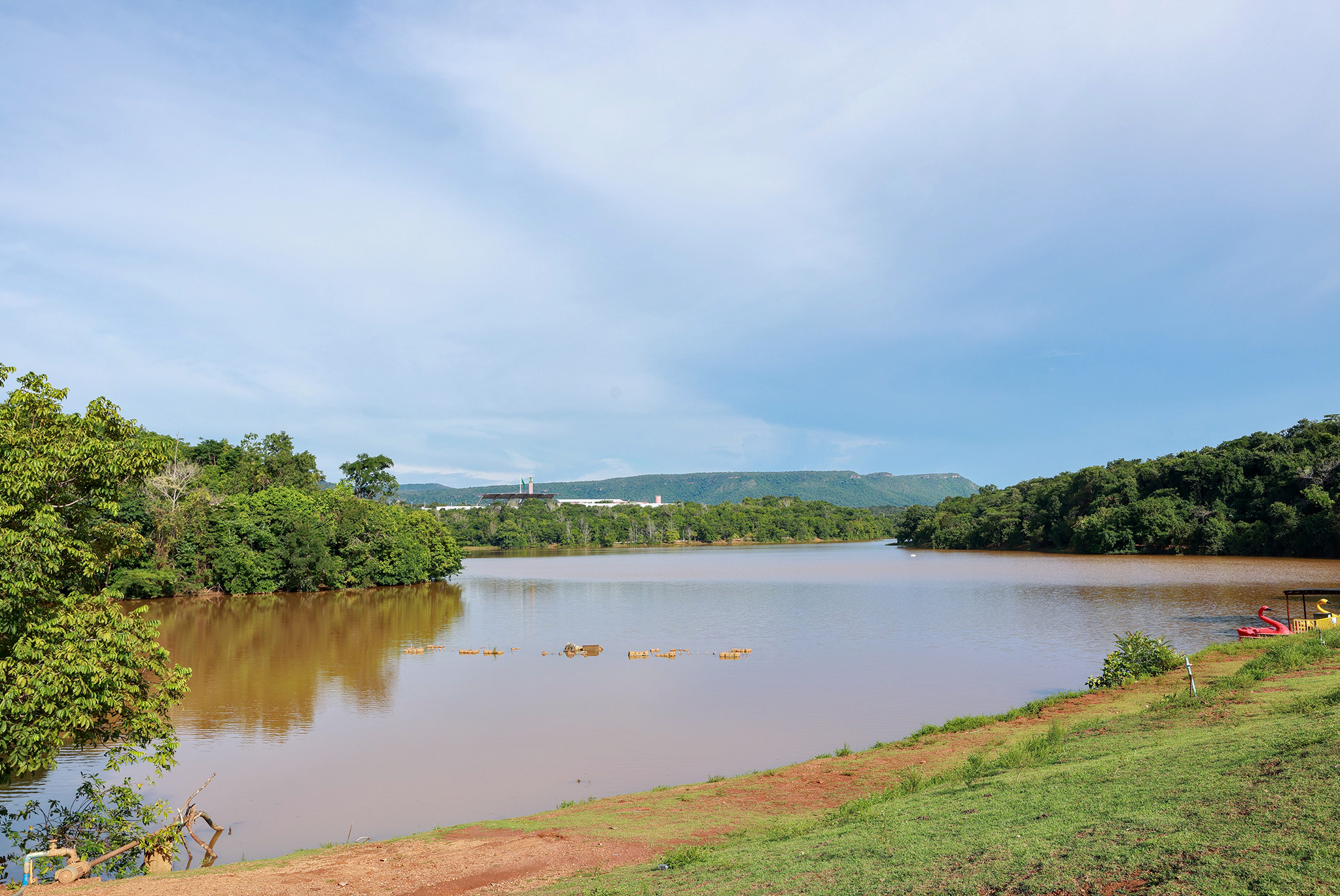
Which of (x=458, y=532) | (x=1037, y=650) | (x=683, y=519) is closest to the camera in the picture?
(x=1037, y=650)

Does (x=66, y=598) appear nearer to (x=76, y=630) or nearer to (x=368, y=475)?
(x=76, y=630)

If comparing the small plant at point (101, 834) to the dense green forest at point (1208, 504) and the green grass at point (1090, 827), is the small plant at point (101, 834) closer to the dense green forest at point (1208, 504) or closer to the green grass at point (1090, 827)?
the green grass at point (1090, 827)

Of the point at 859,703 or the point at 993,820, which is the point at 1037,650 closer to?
the point at 859,703

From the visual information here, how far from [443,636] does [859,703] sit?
2143 centimetres

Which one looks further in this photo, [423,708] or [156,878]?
[423,708]

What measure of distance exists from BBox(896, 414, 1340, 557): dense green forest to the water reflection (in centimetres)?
6538

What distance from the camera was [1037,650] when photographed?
26984 mm

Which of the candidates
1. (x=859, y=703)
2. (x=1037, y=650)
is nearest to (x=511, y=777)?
(x=859, y=703)

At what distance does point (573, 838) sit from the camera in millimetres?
10141

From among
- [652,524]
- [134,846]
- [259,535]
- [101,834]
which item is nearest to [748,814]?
[134,846]

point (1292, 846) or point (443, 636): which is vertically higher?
point (1292, 846)

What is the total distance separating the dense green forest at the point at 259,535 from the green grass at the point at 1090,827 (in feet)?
148

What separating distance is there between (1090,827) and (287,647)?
106 ft

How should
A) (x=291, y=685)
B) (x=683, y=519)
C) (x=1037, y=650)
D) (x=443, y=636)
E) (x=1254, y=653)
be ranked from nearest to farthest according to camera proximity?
(x=1254, y=653) → (x=291, y=685) → (x=1037, y=650) → (x=443, y=636) → (x=683, y=519)
